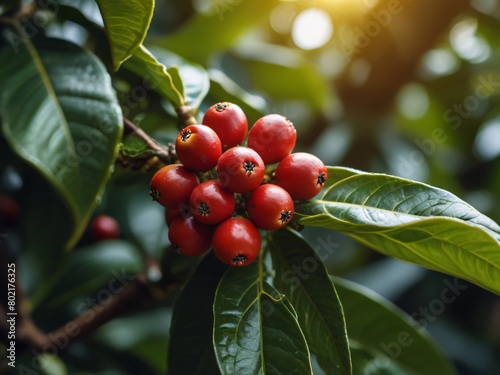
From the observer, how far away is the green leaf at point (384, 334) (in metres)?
1.14

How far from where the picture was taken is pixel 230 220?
2.48 feet

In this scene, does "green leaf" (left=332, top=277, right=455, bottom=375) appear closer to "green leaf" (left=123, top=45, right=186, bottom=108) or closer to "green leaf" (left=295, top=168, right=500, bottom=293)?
"green leaf" (left=295, top=168, right=500, bottom=293)

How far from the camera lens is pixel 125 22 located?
2.45 ft

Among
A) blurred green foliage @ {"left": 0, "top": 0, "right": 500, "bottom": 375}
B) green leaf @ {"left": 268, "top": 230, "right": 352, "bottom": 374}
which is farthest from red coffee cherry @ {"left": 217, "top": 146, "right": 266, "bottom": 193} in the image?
blurred green foliage @ {"left": 0, "top": 0, "right": 500, "bottom": 375}

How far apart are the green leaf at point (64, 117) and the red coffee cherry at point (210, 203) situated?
0.44 feet

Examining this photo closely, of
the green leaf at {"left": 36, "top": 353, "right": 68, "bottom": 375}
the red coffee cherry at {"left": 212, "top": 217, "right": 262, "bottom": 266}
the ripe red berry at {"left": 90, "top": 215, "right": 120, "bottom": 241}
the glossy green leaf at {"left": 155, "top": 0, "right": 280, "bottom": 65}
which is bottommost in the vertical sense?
the green leaf at {"left": 36, "top": 353, "right": 68, "bottom": 375}

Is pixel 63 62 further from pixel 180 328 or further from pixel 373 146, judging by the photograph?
pixel 373 146

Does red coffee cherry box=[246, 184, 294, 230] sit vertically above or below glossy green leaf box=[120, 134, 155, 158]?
above

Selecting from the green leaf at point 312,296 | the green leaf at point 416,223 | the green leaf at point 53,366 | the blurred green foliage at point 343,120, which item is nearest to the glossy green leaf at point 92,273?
the blurred green foliage at point 343,120

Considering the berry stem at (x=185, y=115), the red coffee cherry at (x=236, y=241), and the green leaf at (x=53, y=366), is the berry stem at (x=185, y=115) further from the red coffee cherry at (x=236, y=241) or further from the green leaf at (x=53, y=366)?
the green leaf at (x=53, y=366)

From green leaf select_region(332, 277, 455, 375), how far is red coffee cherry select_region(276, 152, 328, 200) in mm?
403

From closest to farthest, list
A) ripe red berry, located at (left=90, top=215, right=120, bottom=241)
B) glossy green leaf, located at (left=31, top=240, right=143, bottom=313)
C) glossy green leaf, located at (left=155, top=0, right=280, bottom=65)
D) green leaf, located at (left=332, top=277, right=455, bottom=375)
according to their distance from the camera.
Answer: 1. green leaf, located at (left=332, top=277, right=455, bottom=375)
2. ripe red berry, located at (left=90, top=215, right=120, bottom=241)
3. glossy green leaf, located at (left=31, top=240, right=143, bottom=313)
4. glossy green leaf, located at (left=155, top=0, right=280, bottom=65)

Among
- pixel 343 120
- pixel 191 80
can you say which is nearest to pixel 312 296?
pixel 191 80

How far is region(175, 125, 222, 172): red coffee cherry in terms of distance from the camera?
2.44ft
